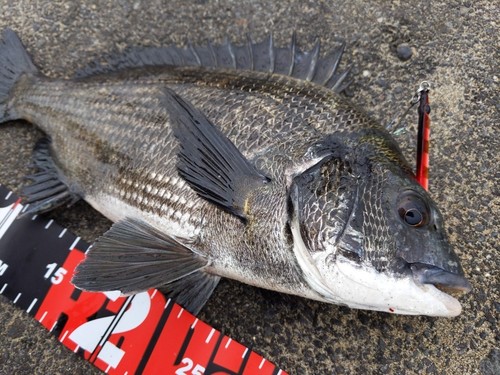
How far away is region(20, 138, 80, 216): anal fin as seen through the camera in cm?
219

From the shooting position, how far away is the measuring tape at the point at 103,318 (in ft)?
6.10

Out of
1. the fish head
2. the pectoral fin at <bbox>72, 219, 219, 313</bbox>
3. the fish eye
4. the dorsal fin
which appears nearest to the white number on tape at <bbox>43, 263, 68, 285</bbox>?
the pectoral fin at <bbox>72, 219, 219, 313</bbox>

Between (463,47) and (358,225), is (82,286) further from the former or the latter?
(463,47)

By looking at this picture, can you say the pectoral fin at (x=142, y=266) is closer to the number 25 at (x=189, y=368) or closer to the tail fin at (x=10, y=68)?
the number 25 at (x=189, y=368)

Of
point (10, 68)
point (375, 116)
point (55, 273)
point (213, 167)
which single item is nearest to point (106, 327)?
point (55, 273)

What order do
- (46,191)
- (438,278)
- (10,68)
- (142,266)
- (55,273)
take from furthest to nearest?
1. (10,68)
2. (46,191)
3. (55,273)
4. (142,266)
5. (438,278)

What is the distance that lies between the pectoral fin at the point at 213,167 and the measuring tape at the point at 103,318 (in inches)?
24.4

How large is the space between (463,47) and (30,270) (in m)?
2.42

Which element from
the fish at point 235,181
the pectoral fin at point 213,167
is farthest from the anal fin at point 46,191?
the pectoral fin at point 213,167

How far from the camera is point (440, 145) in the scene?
7.23 ft

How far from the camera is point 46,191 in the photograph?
220 centimetres

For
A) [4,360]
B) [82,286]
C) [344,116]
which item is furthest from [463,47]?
[4,360]

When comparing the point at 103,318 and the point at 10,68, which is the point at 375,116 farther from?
the point at 10,68

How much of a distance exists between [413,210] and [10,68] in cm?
213
